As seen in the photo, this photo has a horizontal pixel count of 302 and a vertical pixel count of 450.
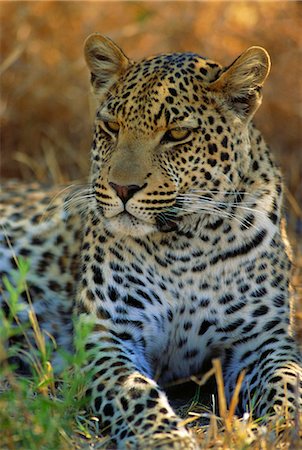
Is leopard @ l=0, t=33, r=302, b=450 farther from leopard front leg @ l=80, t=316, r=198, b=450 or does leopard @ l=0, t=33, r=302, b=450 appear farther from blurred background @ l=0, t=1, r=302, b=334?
blurred background @ l=0, t=1, r=302, b=334

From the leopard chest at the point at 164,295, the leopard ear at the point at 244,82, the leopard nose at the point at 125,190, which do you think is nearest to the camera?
the leopard nose at the point at 125,190

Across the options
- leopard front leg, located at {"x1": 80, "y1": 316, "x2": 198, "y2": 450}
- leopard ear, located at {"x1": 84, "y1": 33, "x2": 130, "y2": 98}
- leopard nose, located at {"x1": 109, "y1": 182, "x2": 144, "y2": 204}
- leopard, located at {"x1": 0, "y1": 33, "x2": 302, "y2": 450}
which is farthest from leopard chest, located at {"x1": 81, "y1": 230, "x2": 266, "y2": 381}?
leopard ear, located at {"x1": 84, "y1": 33, "x2": 130, "y2": 98}

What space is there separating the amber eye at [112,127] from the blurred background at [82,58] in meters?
4.06

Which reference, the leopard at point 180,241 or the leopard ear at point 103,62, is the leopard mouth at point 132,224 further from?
the leopard ear at point 103,62

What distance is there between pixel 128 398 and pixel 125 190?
3.49 ft

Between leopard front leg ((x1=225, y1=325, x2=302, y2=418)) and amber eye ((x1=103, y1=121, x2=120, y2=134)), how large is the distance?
1.42 meters

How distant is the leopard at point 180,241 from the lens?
5051 mm

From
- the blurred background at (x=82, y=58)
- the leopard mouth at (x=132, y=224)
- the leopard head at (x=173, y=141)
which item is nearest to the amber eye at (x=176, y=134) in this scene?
the leopard head at (x=173, y=141)

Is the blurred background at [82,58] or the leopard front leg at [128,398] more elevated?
the blurred background at [82,58]

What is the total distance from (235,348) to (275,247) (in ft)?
2.08

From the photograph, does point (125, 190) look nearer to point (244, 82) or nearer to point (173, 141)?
point (173, 141)

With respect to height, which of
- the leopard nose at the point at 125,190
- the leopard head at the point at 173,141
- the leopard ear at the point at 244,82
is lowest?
the leopard nose at the point at 125,190

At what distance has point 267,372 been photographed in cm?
534

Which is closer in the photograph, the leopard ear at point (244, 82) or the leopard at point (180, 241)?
the leopard at point (180, 241)
